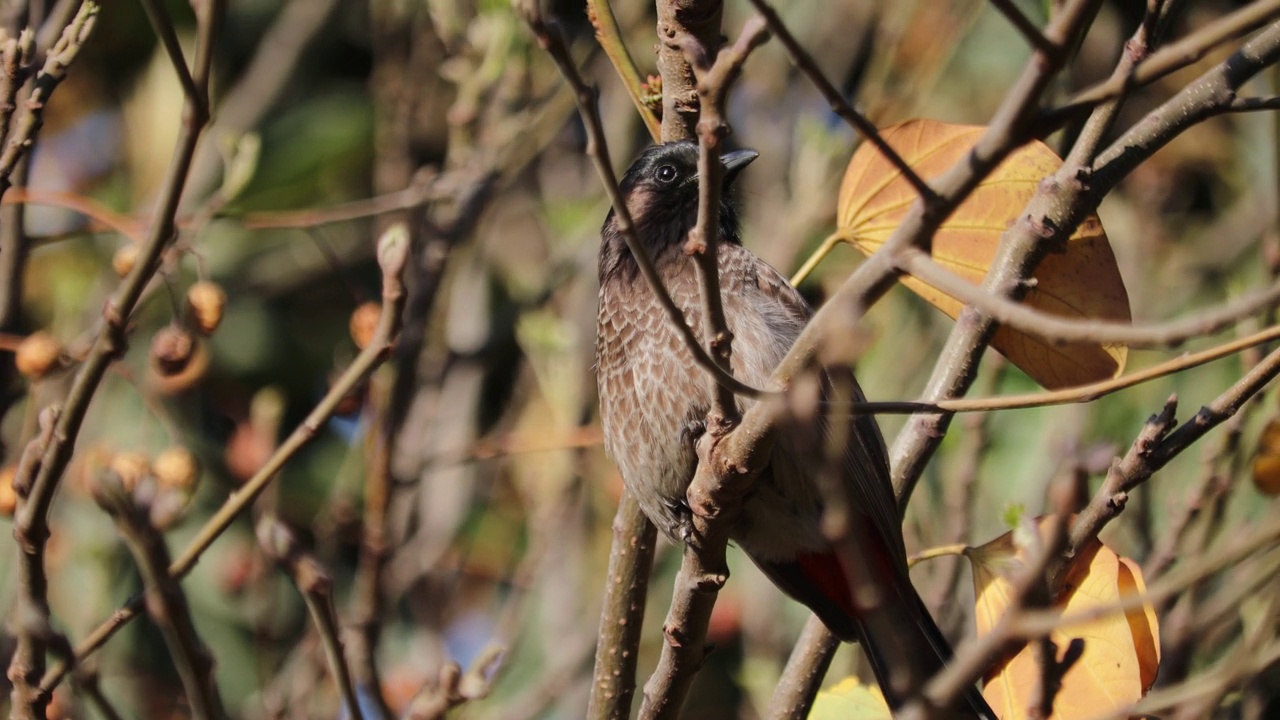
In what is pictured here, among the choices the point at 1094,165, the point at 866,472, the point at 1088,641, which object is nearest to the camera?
the point at 1088,641

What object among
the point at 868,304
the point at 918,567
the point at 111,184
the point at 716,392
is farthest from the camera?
the point at 111,184

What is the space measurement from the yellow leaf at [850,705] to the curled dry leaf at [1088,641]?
0.73ft

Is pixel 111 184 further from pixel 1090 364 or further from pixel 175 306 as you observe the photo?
pixel 1090 364

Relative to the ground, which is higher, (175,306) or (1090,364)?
(175,306)

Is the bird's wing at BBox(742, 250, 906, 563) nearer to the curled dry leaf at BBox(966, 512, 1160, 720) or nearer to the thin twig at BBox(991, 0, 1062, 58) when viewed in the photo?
the curled dry leaf at BBox(966, 512, 1160, 720)

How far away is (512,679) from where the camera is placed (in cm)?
527

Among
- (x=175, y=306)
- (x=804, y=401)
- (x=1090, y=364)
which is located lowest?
(x=804, y=401)

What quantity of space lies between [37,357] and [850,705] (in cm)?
165

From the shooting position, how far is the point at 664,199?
132 inches

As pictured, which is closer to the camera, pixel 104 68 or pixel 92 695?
pixel 92 695

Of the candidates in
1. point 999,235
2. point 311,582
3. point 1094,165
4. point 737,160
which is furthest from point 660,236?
point 311,582

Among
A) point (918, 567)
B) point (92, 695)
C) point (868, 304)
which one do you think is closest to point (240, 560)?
point (918, 567)

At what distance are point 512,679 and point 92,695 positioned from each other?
3666 mm

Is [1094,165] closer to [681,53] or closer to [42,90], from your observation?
[681,53]
